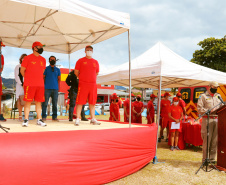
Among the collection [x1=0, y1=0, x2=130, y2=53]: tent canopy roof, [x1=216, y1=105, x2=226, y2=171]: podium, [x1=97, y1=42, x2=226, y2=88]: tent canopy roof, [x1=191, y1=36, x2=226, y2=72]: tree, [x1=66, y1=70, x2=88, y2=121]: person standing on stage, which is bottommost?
[x1=216, y1=105, x2=226, y2=171]: podium

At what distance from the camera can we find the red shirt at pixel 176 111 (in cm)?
610

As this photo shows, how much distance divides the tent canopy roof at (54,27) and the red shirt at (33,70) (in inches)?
46.7

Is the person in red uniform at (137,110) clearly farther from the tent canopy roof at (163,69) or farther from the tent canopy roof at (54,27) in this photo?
the tent canopy roof at (54,27)

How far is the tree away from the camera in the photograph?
19.5 metres

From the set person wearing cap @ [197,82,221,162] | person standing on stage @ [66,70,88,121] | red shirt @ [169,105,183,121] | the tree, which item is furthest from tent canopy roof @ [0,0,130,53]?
the tree

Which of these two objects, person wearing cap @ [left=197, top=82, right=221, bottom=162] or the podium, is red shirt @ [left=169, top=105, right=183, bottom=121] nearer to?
person wearing cap @ [left=197, top=82, right=221, bottom=162]

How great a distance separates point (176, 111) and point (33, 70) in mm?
4277

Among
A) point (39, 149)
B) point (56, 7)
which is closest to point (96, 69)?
point (56, 7)

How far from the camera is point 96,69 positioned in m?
4.39

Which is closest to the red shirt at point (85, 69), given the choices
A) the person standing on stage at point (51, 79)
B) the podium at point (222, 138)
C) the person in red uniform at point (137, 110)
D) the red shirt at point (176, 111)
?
the person standing on stage at point (51, 79)

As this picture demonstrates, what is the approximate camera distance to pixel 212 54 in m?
19.8

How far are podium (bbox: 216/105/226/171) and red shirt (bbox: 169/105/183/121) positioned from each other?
1851mm

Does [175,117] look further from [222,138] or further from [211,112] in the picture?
[222,138]

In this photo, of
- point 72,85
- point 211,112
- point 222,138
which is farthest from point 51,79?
point 222,138
